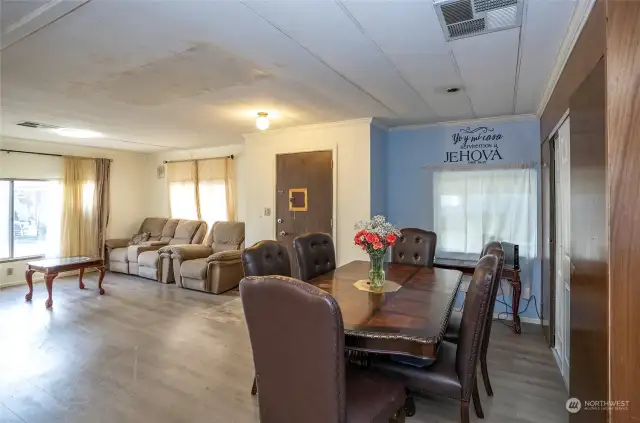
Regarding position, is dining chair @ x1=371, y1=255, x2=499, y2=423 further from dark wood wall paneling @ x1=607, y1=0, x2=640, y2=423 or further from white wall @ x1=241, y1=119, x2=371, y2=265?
white wall @ x1=241, y1=119, x2=371, y2=265

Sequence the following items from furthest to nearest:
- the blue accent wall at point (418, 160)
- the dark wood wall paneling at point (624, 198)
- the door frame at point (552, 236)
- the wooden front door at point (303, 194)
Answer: the wooden front door at point (303, 194) → the blue accent wall at point (418, 160) → the door frame at point (552, 236) → the dark wood wall paneling at point (624, 198)

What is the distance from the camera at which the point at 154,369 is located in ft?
9.14

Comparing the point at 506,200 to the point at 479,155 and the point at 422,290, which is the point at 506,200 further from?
the point at 422,290

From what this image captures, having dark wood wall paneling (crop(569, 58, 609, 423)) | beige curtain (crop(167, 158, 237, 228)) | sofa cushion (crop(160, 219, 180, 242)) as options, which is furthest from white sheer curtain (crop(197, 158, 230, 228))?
dark wood wall paneling (crop(569, 58, 609, 423))

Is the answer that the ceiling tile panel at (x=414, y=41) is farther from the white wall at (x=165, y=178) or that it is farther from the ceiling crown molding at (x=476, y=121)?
the white wall at (x=165, y=178)

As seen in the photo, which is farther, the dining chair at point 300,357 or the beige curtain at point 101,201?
the beige curtain at point 101,201

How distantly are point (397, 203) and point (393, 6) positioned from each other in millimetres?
3099

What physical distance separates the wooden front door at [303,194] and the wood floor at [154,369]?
51.8 inches

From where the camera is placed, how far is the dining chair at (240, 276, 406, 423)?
130cm

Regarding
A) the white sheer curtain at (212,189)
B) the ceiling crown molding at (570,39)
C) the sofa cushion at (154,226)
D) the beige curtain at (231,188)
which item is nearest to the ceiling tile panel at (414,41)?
the ceiling crown molding at (570,39)

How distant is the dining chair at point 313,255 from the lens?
117 inches

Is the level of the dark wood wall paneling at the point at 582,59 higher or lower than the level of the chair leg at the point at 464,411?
higher

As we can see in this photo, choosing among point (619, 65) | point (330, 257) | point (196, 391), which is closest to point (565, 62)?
point (619, 65)

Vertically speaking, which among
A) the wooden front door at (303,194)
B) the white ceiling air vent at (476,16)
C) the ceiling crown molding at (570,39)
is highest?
the white ceiling air vent at (476,16)
